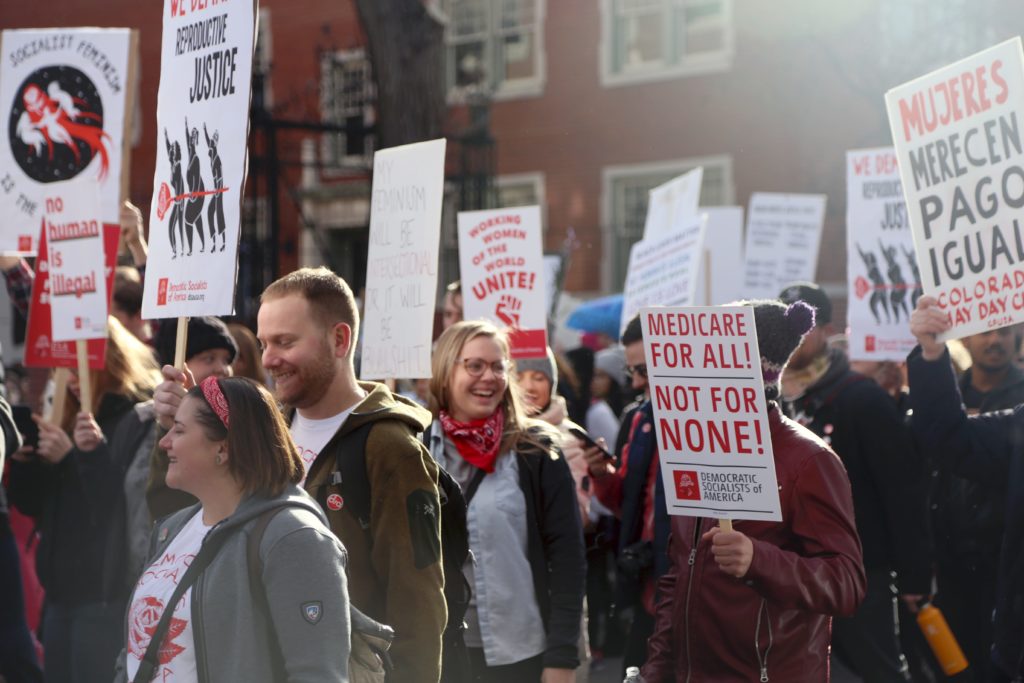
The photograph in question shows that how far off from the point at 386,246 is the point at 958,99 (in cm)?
228

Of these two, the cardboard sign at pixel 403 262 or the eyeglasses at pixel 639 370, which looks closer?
the cardboard sign at pixel 403 262

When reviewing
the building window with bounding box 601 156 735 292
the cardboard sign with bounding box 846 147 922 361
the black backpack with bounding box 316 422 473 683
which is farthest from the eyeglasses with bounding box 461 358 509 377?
the building window with bounding box 601 156 735 292

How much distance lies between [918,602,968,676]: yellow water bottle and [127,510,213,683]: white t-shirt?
4.15 metres

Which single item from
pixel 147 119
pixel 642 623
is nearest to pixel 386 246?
pixel 642 623

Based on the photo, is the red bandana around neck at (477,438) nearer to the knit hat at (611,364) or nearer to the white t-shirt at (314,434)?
the white t-shirt at (314,434)

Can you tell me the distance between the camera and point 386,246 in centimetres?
583

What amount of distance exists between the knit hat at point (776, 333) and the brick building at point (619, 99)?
1487 cm

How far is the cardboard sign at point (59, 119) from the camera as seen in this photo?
22.6ft

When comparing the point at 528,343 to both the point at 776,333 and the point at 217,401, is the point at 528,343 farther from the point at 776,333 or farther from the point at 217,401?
the point at 217,401

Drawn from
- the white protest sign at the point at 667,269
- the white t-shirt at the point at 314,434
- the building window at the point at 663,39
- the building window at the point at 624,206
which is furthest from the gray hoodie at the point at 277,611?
the building window at the point at 663,39

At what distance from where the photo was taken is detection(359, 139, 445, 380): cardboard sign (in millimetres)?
5520

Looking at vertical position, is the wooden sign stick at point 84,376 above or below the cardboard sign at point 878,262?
below

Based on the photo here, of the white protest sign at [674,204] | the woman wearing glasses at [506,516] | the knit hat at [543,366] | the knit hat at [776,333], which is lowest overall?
the woman wearing glasses at [506,516]

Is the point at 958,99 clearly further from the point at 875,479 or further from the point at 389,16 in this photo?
the point at 389,16
